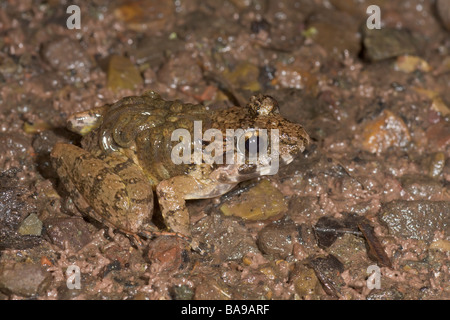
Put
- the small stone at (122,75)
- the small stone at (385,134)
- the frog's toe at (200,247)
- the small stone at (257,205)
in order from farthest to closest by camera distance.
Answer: the small stone at (122,75) → the small stone at (385,134) → the small stone at (257,205) → the frog's toe at (200,247)

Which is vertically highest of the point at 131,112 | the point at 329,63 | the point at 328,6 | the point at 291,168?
the point at 328,6

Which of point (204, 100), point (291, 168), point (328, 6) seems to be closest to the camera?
point (291, 168)

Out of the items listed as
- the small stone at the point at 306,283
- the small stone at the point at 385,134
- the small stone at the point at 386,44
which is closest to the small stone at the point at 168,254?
the small stone at the point at 306,283

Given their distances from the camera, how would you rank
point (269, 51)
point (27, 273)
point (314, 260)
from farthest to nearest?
1. point (269, 51)
2. point (314, 260)
3. point (27, 273)

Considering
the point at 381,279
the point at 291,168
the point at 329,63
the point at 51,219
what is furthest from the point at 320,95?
the point at 51,219

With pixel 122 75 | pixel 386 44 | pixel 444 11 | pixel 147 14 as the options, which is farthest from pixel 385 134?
pixel 147 14

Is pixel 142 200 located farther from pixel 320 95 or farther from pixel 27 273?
→ pixel 320 95

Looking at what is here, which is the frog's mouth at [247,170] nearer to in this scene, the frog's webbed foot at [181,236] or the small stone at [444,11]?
the frog's webbed foot at [181,236]
